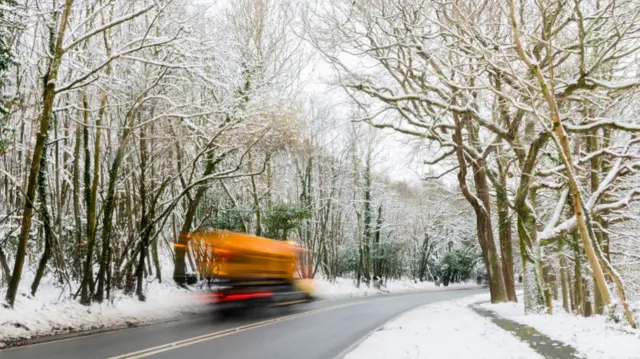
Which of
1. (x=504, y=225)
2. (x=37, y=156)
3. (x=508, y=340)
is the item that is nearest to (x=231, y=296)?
(x=37, y=156)

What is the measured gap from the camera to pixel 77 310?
12180 millimetres

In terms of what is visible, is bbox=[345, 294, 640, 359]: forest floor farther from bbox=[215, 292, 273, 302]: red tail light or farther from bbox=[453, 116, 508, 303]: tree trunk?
bbox=[453, 116, 508, 303]: tree trunk

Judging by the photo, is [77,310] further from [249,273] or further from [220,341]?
[220,341]

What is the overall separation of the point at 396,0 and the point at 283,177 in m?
25.2

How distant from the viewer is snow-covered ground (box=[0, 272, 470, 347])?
33.5 ft

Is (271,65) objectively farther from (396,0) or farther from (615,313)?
(615,313)

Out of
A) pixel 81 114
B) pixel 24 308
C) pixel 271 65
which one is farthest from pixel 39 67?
pixel 271 65

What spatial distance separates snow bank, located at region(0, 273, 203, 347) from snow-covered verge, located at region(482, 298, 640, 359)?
1040cm

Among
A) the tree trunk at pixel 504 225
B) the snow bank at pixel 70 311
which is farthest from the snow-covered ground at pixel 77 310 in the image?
the tree trunk at pixel 504 225

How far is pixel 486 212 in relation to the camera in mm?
18297

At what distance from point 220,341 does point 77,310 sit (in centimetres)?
480

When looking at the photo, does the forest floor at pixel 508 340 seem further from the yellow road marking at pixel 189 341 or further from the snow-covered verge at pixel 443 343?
the yellow road marking at pixel 189 341

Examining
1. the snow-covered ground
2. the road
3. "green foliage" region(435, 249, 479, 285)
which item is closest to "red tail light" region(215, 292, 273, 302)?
the road

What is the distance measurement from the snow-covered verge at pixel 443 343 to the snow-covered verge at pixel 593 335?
2.91ft
